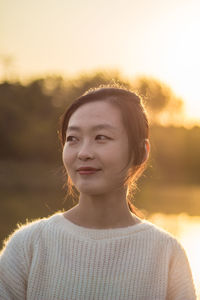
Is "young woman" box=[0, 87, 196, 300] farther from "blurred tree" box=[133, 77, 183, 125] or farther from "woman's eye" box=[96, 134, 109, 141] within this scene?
"blurred tree" box=[133, 77, 183, 125]

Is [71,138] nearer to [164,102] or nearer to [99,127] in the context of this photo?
[99,127]

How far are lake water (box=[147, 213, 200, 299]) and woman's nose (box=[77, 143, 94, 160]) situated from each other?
17.1 feet

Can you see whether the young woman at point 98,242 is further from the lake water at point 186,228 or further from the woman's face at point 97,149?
the lake water at point 186,228

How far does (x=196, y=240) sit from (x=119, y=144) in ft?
26.9

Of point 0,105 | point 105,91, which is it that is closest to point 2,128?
point 0,105

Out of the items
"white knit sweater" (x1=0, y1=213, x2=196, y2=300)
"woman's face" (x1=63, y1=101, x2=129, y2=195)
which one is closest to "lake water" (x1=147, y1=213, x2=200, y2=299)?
"white knit sweater" (x1=0, y1=213, x2=196, y2=300)

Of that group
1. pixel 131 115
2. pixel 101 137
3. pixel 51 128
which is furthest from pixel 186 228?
pixel 51 128

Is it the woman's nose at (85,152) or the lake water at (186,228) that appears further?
the lake water at (186,228)

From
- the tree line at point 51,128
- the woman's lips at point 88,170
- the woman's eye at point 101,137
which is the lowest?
the woman's lips at point 88,170

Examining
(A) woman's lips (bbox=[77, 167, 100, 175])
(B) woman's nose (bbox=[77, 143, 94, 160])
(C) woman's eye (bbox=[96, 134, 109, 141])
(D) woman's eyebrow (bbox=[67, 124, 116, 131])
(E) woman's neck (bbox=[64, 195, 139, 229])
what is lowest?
(E) woman's neck (bbox=[64, 195, 139, 229])

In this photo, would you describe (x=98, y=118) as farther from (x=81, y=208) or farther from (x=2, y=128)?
(x=2, y=128)

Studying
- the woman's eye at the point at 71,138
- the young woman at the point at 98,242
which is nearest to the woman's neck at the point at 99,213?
the young woman at the point at 98,242

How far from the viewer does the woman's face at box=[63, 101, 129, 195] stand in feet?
7.55

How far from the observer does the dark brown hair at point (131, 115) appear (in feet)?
7.99
